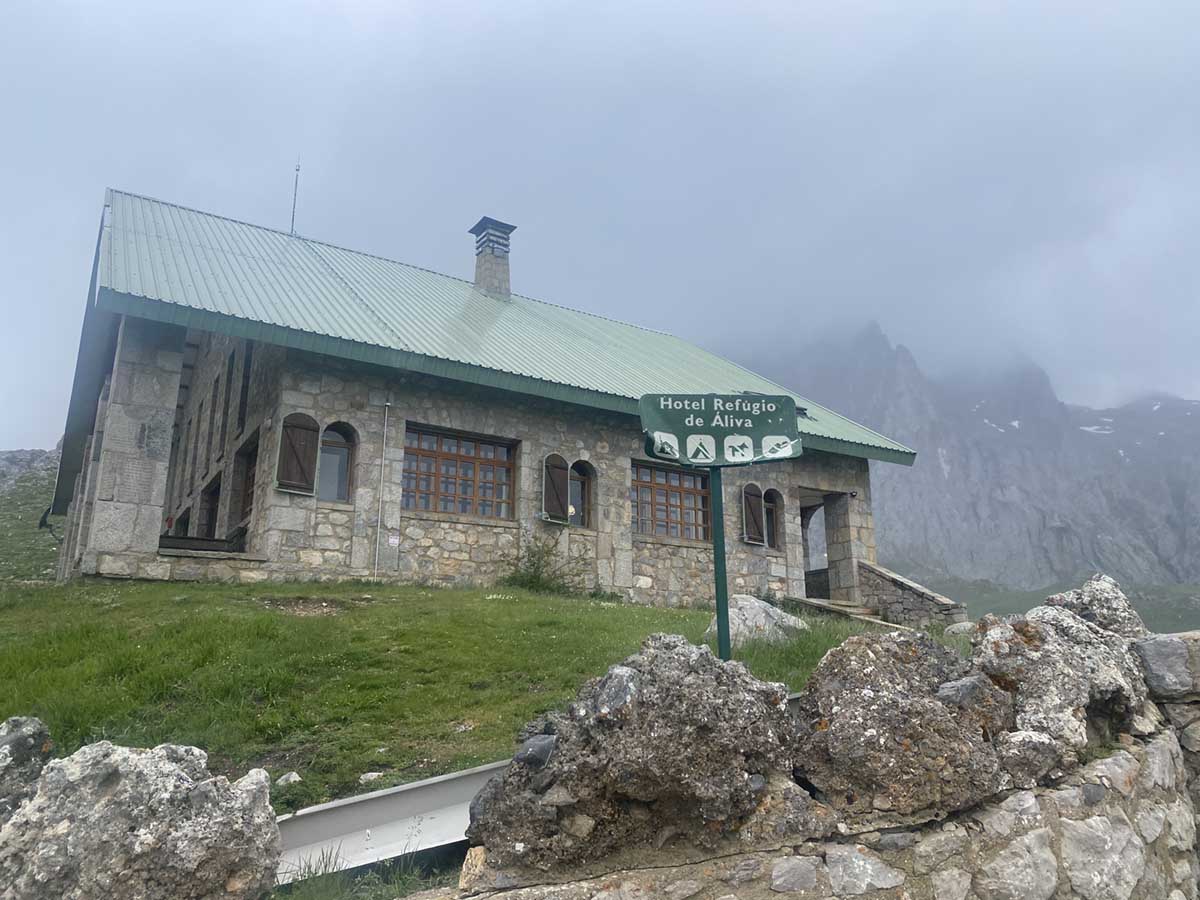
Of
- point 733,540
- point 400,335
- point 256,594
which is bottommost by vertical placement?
point 256,594

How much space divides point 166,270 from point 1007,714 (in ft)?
40.6

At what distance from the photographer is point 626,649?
8.24 m

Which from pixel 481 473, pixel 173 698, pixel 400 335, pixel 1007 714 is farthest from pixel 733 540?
pixel 1007 714

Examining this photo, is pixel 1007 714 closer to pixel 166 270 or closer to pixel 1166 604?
pixel 166 270

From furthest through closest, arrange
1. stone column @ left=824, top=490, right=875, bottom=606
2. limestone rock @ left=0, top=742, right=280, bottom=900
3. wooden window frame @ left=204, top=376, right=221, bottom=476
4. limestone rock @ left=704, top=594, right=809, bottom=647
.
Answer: stone column @ left=824, top=490, right=875, bottom=606 < wooden window frame @ left=204, top=376, right=221, bottom=476 < limestone rock @ left=704, top=594, right=809, bottom=647 < limestone rock @ left=0, top=742, right=280, bottom=900

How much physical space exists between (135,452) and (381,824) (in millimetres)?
8874

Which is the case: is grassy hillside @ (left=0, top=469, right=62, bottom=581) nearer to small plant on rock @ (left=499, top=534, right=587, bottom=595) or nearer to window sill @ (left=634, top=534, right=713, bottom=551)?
small plant on rock @ (left=499, top=534, right=587, bottom=595)

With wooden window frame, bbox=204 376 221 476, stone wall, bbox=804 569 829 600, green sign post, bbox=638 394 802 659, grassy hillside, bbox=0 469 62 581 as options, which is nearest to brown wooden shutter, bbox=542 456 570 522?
wooden window frame, bbox=204 376 221 476

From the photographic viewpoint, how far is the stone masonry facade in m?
11.7

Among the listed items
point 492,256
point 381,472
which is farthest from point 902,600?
point 492,256

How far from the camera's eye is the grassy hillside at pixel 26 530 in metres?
21.5

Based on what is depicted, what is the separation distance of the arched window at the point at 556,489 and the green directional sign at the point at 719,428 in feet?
28.9

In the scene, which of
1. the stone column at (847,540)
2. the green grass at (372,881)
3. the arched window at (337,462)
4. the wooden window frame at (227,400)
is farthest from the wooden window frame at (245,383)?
the green grass at (372,881)

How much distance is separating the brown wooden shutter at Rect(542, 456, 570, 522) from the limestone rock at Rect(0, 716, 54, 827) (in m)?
10.6
